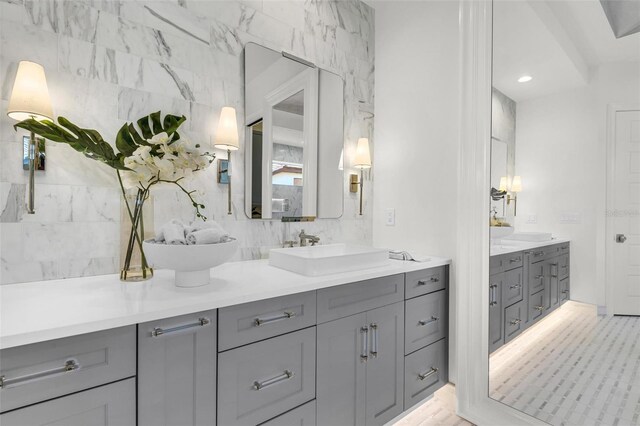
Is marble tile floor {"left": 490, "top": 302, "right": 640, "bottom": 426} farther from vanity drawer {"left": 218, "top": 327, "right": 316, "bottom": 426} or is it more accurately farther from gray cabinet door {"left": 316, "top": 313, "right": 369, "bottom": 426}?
vanity drawer {"left": 218, "top": 327, "right": 316, "bottom": 426}

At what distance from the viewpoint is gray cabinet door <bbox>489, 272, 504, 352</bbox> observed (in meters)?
1.96

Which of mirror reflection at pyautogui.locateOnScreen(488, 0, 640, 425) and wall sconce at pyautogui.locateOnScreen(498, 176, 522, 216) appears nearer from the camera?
mirror reflection at pyautogui.locateOnScreen(488, 0, 640, 425)

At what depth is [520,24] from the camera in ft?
6.15

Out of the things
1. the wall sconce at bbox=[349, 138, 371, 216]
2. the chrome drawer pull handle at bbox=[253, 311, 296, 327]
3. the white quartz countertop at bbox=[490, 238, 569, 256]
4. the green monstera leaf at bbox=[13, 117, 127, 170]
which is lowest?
the chrome drawer pull handle at bbox=[253, 311, 296, 327]

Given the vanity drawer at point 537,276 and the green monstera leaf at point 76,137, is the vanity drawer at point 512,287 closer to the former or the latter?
the vanity drawer at point 537,276

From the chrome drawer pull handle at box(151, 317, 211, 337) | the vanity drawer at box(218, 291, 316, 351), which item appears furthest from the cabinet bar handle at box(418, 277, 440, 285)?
the chrome drawer pull handle at box(151, 317, 211, 337)

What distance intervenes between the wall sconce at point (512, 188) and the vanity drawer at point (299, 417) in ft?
4.83

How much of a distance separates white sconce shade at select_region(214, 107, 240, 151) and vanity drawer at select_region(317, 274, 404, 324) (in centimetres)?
89

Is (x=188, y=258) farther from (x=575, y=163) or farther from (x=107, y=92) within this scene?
(x=575, y=163)

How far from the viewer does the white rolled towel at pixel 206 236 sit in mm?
1247

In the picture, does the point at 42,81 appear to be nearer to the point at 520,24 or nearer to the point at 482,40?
the point at 482,40

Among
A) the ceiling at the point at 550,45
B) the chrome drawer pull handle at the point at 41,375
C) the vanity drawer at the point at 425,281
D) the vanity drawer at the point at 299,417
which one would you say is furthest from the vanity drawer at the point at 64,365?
the ceiling at the point at 550,45

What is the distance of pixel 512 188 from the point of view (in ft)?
6.26

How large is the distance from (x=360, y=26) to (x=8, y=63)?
6.74 ft
